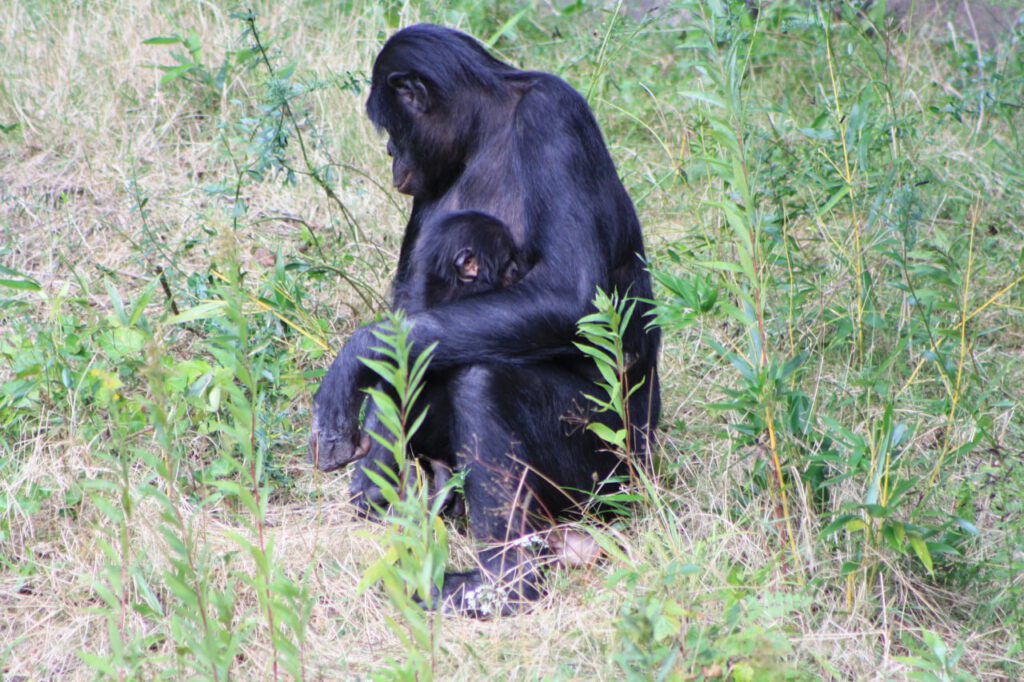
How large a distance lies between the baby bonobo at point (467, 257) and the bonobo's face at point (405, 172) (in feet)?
0.83

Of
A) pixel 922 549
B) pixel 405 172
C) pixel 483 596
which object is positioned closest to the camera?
pixel 922 549

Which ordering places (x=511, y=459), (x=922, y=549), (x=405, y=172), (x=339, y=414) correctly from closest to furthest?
(x=922, y=549), (x=511, y=459), (x=339, y=414), (x=405, y=172)

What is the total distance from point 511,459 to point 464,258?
23.7 inches

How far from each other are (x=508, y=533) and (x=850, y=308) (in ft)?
4.71

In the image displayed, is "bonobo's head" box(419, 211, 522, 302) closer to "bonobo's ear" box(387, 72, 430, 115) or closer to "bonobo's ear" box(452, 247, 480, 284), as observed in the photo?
"bonobo's ear" box(452, 247, 480, 284)

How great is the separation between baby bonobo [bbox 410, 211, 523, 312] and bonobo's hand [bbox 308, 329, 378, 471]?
282 millimetres

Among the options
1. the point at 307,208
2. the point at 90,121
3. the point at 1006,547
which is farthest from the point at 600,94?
the point at 1006,547

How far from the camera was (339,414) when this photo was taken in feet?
11.1

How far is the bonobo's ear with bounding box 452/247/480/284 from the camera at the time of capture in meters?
3.38

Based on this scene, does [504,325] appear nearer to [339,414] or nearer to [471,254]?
[471,254]

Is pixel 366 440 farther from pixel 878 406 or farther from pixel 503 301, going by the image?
pixel 878 406

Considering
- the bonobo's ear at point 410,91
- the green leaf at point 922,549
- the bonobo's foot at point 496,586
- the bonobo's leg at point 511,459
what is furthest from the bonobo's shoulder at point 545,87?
the green leaf at point 922,549

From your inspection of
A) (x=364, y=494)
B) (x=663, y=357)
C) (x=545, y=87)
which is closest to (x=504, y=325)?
(x=545, y=87)

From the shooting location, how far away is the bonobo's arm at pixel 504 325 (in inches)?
128
